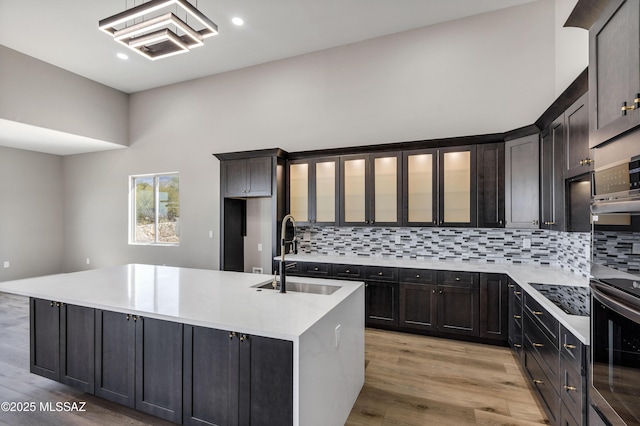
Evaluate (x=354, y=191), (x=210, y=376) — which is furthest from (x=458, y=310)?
(x=210, y=376)

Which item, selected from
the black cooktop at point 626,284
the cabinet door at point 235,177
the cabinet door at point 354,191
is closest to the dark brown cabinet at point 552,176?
the black cooktop at point 626,284

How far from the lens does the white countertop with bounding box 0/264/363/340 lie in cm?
169

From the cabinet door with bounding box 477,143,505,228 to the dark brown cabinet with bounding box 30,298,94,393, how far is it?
153 inches

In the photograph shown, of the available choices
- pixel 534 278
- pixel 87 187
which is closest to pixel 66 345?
pixel 534 278

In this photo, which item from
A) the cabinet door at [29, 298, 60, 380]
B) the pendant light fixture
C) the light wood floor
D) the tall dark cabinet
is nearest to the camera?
the light wood floor

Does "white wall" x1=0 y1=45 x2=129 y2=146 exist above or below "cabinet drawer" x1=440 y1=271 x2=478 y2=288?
above

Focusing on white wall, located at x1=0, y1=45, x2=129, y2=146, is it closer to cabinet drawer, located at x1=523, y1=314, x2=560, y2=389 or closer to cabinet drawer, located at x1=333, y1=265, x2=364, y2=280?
cabinet drawer, located at x1=333, y1=265, x2=364, y2=280

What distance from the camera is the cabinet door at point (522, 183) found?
3.15m

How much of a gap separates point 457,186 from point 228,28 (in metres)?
3.66

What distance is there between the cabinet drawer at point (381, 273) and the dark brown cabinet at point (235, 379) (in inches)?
93.9

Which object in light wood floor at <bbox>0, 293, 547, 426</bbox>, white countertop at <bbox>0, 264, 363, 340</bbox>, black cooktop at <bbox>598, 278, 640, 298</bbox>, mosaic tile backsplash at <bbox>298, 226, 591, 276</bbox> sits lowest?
light wood floor at <bbox>0, 293, 547, 426</bbox>

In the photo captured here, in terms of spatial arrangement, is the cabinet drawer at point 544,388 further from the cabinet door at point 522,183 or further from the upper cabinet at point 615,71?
the upper cabinet at point 615,71

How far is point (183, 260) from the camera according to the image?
571 centimetres

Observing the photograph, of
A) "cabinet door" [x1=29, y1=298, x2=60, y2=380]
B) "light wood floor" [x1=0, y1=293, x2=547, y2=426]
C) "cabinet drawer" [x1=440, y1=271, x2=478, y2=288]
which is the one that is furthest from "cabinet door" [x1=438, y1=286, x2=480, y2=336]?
"cabinet door" [x1=29, y1=298, x2=60, y2=380]
